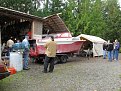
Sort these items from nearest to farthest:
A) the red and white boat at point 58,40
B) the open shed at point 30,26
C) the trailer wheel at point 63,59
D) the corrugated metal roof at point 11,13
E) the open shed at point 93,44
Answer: the corrugated metal roof at point 11,13 → the red and white boat at point 58,40 → the trailer wheel at point 63,59 → the open shed at point 30,26 → the open shed at point 93,44

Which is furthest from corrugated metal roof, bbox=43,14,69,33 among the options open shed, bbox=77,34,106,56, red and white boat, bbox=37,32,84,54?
open shed, bbox=77,34,106,56

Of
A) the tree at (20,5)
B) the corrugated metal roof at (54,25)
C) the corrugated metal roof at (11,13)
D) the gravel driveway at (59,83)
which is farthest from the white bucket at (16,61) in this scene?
the tree at (20,5)

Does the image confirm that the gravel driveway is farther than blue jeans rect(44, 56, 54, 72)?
No

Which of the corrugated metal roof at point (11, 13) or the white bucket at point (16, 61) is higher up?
the corrugated metal roof at point (11, 13)

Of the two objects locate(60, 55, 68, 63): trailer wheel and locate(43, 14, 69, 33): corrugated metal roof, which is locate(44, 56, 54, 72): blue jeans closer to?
locate(60, 55, 68, 63): trailer wheel

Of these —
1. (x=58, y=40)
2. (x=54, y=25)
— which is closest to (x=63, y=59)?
(x=58, y=40)

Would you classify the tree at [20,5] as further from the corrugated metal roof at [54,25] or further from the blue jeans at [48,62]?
the blue jeans at [48,62]

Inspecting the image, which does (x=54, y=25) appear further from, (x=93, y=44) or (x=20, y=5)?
(x=20, y=5)

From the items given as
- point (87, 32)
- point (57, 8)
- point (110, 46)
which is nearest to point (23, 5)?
point (57, 8)

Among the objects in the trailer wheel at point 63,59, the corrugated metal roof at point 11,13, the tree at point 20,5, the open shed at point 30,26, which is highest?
the tree at point 20,5

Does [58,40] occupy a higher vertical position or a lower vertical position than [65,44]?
higher

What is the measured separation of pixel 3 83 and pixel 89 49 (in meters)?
17.0

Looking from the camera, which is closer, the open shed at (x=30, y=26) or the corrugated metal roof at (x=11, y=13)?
the corrugated metal roof at (x=11, y=13)

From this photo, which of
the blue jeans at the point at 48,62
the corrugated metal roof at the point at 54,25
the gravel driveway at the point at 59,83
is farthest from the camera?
the corrugated metal roof at the point at 54,25
